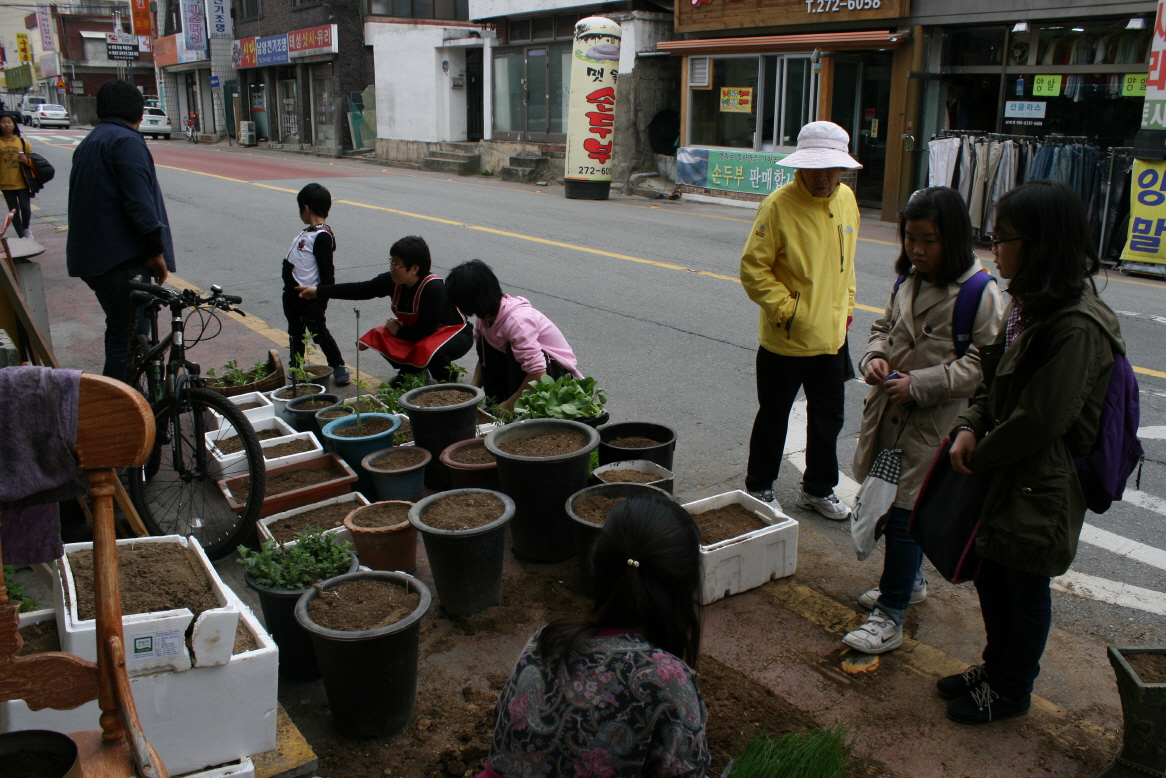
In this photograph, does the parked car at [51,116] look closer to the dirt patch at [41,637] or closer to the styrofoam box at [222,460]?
the styrofoam box at [222,460]

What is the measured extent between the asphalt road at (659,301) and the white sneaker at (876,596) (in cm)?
10

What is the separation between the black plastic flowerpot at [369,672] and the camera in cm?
265

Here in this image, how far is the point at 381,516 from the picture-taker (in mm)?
3764

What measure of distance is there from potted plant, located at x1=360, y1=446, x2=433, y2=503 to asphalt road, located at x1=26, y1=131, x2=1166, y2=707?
141 centimetres

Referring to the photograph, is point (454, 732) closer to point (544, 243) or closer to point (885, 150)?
point (544, 243)

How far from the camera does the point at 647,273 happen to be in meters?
10.2

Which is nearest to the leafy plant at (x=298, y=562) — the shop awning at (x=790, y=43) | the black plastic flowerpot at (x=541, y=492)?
the black plastic flowerpot at (x=541, y=492)

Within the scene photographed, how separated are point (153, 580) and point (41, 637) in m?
0.32

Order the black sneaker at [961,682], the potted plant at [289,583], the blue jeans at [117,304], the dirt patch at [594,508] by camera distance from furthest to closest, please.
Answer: the blue jeans at [117,304]
the dirt patch at [594,508]
the potted plant at [289,583]
the black sneaker at [961,682]

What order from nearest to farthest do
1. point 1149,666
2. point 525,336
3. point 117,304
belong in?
point 1149,666 → point 525,336 → point 117,304

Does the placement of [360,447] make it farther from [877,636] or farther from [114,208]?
[877,636]

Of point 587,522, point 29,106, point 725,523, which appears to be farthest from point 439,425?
point 29,106

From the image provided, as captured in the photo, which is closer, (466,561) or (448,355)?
(466,561)

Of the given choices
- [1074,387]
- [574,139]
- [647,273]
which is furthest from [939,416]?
[574,139]
